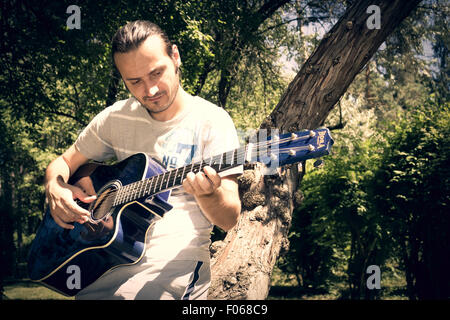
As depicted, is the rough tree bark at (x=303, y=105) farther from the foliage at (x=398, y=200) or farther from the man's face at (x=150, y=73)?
the foliage at (x=398, y=200)

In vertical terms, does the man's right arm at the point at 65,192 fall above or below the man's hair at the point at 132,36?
below

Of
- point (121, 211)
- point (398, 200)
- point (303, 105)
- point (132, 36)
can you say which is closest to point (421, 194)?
point (398, 200)

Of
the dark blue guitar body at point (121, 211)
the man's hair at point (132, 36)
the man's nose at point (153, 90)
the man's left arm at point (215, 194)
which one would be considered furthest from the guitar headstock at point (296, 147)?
the man's hair at point (132, 36)

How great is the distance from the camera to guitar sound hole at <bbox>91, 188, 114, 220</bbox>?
7.68 ft

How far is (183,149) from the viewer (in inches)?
84.7

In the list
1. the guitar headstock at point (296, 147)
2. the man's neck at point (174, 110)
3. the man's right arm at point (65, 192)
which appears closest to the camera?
the guitar headstock at point (296, 147)

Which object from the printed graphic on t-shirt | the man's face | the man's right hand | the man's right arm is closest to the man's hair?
the man's face

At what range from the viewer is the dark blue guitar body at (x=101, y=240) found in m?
2.13

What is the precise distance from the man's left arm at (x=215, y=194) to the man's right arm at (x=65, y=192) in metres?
0.90

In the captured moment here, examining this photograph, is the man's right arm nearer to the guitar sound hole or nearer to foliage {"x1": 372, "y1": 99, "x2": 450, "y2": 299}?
the guitar sound hole

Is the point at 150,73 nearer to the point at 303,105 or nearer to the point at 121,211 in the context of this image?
the point at 121,211

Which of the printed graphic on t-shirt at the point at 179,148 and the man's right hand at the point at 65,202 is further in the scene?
the man's right hand at the point at 65,202

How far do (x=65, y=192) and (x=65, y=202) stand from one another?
0.07 m
